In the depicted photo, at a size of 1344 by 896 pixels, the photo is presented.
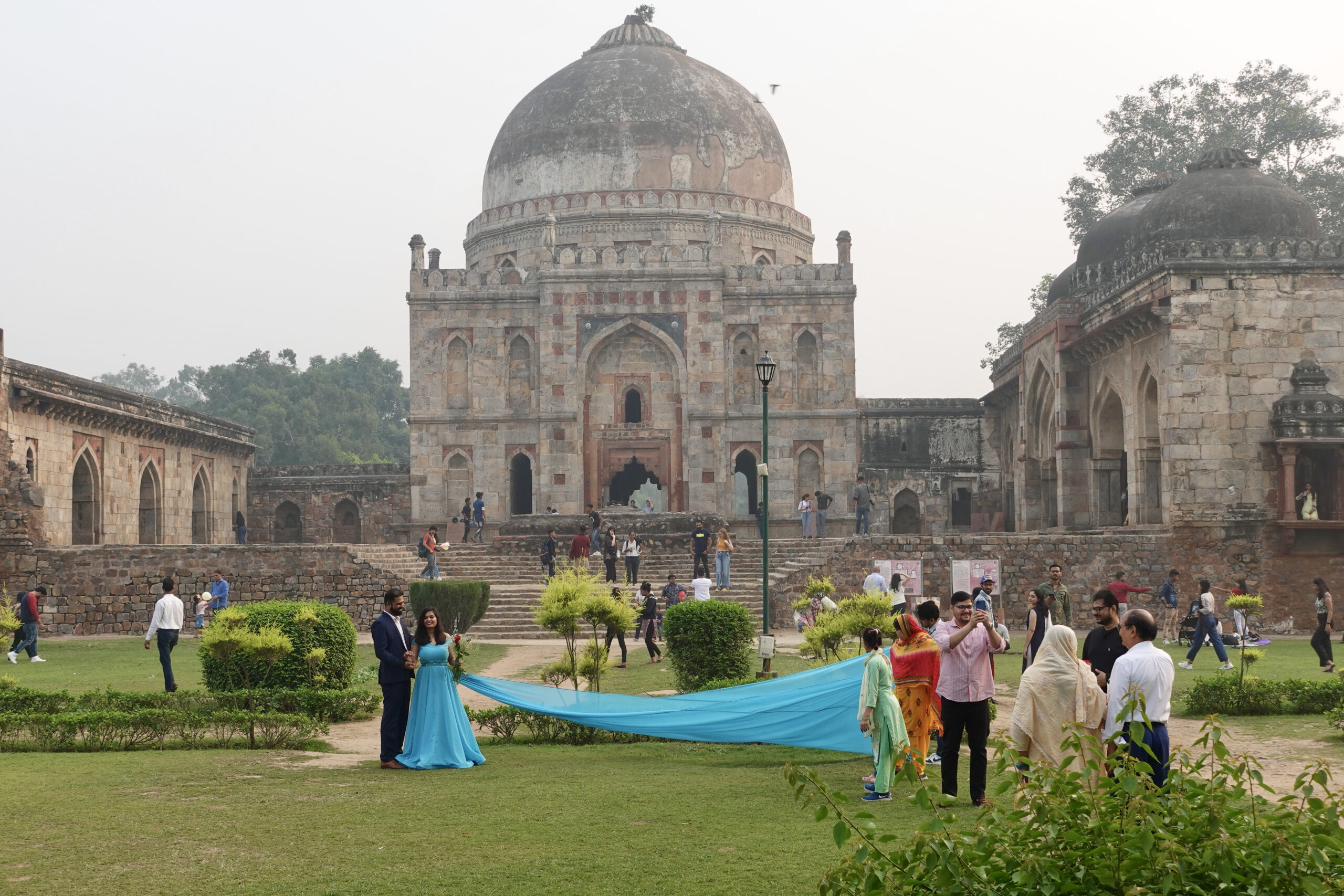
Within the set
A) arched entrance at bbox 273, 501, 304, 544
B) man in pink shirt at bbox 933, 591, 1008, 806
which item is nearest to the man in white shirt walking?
man in pink shirt at bbox 933, 591, 1008, 806

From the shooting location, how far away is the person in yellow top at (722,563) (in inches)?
916

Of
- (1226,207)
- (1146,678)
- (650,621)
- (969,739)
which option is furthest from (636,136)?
(1146,678)

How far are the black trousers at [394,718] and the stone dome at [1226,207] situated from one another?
786 inches

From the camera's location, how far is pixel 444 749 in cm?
948

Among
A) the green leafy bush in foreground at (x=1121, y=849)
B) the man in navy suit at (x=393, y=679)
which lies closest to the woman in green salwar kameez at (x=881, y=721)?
the man in navy suit at (x=393, y=679)

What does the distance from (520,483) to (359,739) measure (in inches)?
873

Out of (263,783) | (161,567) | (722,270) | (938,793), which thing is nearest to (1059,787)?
(938,793)

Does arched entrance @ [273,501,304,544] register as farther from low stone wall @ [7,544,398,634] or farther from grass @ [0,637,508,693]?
grass @ [0,637,508,693]

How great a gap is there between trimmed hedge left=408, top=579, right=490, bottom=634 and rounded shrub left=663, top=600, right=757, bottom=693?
7.25 meters

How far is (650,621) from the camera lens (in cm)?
1795

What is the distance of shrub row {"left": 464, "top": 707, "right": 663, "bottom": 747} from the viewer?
10.8 m

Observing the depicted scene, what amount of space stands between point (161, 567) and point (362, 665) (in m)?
7.80

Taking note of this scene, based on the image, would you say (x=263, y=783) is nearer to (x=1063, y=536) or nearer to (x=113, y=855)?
(x=113, y=855)

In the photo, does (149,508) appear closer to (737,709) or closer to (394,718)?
(394,718)
